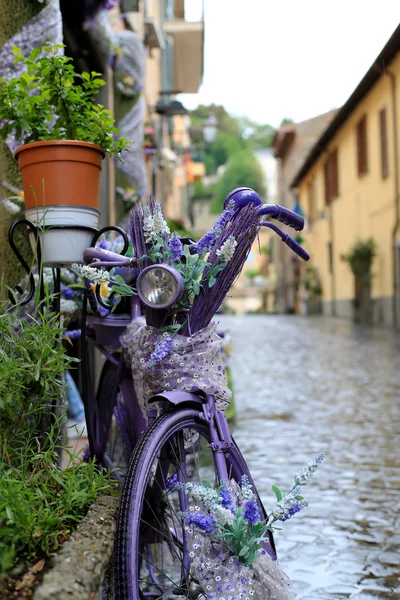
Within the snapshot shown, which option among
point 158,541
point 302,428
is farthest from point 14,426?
point 302,428

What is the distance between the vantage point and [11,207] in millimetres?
3457

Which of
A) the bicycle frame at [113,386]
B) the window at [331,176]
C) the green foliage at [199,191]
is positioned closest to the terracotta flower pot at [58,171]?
the bicycle frame at [113,386]

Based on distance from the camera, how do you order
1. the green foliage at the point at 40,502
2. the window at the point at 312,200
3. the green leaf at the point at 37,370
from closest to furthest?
the green foliage at the point at 40,502, the green leaf at the point at 37,370, the window at the point at 312,200

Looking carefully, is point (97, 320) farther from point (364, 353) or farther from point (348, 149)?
point (348, 149)

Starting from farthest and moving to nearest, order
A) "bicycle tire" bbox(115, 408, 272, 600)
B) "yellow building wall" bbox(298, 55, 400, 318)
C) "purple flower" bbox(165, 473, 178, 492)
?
"yellow building wall" bbox(298, 55, 400, 318)
"purple flower" bbox(165, 473, 178, 492)
"bicycle tire" bbox(115, 408, 272, 600)

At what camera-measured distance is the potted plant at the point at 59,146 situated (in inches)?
106

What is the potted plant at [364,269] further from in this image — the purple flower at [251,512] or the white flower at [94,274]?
the purple flower at [251,512]

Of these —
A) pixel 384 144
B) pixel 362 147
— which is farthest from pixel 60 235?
pixel 362 147

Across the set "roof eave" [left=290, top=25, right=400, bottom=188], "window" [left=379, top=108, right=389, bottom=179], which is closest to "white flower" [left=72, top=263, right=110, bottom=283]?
"roof eave" [left=290, top=25, right=400, bottom=188]

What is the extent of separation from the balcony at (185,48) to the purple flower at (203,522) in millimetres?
15923

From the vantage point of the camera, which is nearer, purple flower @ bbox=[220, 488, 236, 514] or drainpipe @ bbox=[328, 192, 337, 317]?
purple flower @ bbox=[220, 488, 236, 514]

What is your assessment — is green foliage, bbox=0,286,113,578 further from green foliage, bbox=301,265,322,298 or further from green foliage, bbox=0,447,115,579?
green foliage, bbox=301,265,322,298

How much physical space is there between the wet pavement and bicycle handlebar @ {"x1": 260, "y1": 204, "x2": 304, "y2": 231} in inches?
Result: 53.9

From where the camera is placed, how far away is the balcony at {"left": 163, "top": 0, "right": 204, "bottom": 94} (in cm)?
1764
